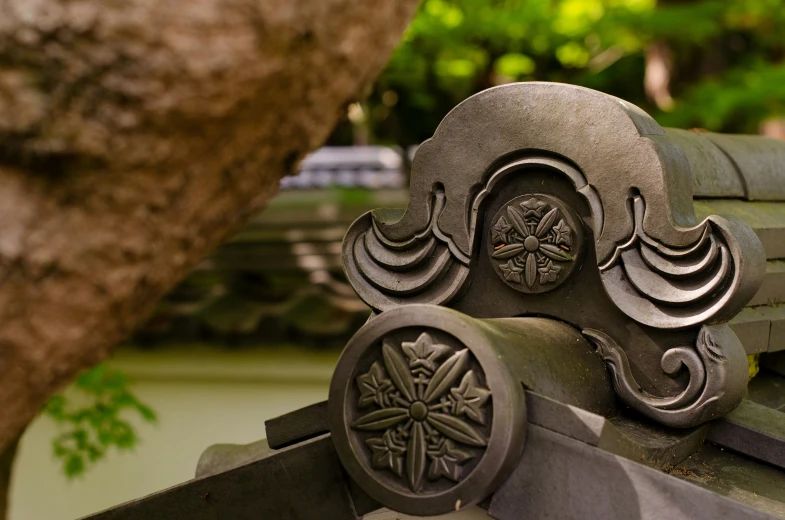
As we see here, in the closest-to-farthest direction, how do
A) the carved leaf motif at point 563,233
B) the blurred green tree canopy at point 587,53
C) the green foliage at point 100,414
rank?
the carved leaf motif at point 563,233 < the green foliage at point 100,414 < the blurred green tree canopy at point 587,53

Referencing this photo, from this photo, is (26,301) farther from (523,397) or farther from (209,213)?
(523,397)

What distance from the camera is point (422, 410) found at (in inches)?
68.5

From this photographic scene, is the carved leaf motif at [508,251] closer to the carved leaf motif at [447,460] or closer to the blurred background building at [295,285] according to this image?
the carved leaf motif at [447,460]

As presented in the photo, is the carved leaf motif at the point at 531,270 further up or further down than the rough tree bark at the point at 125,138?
further down

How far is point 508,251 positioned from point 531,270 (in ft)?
0.25

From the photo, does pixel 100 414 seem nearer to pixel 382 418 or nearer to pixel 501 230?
pixel 501 230

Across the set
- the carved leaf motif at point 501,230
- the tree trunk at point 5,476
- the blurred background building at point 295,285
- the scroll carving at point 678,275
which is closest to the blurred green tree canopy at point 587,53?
the blurred background building at point 295,285

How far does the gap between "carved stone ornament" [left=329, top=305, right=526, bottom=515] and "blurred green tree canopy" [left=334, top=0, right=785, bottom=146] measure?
14.4ft

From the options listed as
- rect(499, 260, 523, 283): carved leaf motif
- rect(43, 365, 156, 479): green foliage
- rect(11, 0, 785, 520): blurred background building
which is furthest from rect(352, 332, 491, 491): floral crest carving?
rect(11, 0, 785, 520): blurred background building

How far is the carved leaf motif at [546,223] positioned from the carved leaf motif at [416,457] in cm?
66

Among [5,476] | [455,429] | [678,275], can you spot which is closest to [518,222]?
[678,275]

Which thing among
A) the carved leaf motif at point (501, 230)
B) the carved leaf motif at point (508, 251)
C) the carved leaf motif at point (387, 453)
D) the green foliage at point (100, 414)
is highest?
the carved leaf motif at point (501, 230)

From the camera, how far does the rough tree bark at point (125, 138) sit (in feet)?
3.86

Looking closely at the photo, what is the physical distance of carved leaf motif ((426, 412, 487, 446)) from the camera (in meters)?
1.69
